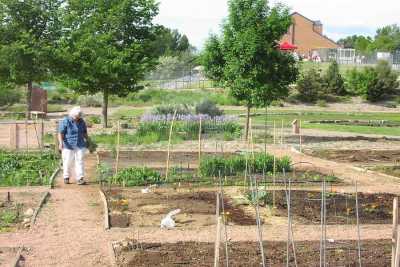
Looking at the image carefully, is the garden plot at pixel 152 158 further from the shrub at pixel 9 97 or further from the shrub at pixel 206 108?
the shrub at pixel 9 97

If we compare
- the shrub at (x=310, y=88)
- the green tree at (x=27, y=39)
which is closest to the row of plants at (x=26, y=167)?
the green tree at (x=27, y=39)

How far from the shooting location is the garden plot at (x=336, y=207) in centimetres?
1004

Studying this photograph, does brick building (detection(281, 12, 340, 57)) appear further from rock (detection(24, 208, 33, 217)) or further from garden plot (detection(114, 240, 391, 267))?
garden plot (detection(114, 240, 391, 267))

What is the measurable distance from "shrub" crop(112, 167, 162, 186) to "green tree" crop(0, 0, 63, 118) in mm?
11231

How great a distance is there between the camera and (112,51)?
80.3 ft

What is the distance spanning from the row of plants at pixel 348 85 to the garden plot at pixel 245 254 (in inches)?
1427

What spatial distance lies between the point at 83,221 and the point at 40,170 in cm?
472

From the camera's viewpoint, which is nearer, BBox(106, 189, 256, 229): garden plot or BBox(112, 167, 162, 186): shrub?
BBox(106, 189, 256, 229): garden plot

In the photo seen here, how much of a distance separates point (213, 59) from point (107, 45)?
198 inches

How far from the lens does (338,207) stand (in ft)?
35.6

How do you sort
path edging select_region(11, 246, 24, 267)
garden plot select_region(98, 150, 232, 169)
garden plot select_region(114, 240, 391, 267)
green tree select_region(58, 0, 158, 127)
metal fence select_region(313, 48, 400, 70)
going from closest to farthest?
path edging select_region(11, 246, 24, 267) < garden plot select_region(114, 240, 391, 267) < garden plot select_region(98, 150, 232, 169) < green tree select_region(58, 0, 158, 127) < metal fence select_region(313, 48, 400, 70)

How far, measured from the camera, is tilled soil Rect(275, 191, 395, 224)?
10047 millimetres

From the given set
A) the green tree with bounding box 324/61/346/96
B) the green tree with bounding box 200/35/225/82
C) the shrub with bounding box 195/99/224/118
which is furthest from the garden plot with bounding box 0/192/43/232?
the green tree with bounding box 324/61/346/96

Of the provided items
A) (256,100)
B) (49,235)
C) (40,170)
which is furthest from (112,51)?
(49,235)
